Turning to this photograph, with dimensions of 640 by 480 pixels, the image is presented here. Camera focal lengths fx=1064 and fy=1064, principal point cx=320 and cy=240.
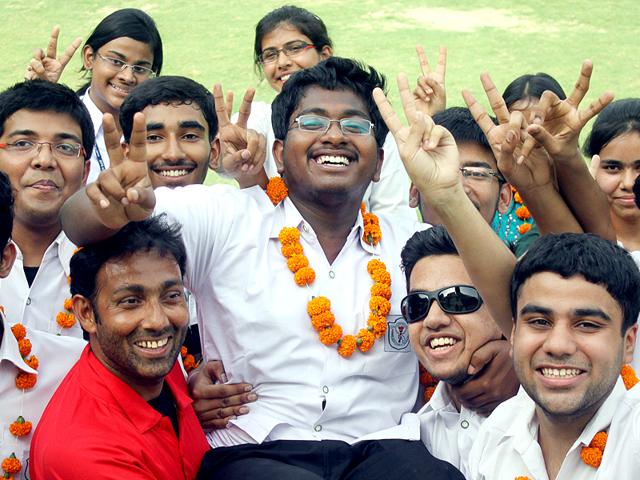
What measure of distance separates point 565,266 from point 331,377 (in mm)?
1120

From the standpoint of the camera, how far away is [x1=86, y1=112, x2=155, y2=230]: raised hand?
363 centimetres

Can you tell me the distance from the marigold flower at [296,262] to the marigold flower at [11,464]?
4.23 ft

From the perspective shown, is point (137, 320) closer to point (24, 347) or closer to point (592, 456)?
point (24, 347)

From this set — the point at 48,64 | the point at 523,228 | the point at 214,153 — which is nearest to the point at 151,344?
the point at 214,153

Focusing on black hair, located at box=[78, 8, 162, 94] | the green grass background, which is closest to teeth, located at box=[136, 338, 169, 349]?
black hair, located at box=[78, 8, 162, 94]

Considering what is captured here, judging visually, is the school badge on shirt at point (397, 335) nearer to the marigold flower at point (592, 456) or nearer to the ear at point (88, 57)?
the marigold flower at point (592, 456)

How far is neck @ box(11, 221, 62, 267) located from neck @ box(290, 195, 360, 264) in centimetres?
110

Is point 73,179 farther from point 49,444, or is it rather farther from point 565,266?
point 565,266

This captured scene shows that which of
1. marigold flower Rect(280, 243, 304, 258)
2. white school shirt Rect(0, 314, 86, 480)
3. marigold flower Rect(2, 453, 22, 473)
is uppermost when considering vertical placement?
marigold flower Rect(280, 243, 304, 258)

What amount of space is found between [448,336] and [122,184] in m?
1.37

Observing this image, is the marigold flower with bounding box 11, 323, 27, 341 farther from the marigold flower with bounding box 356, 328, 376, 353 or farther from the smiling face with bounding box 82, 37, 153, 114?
the smiling face with bounding box 82, 37, 153, 114

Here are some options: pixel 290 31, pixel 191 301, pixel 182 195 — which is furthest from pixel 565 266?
pixel 290 31

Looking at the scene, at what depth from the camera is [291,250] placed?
438cm

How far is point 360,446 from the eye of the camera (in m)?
4.09
